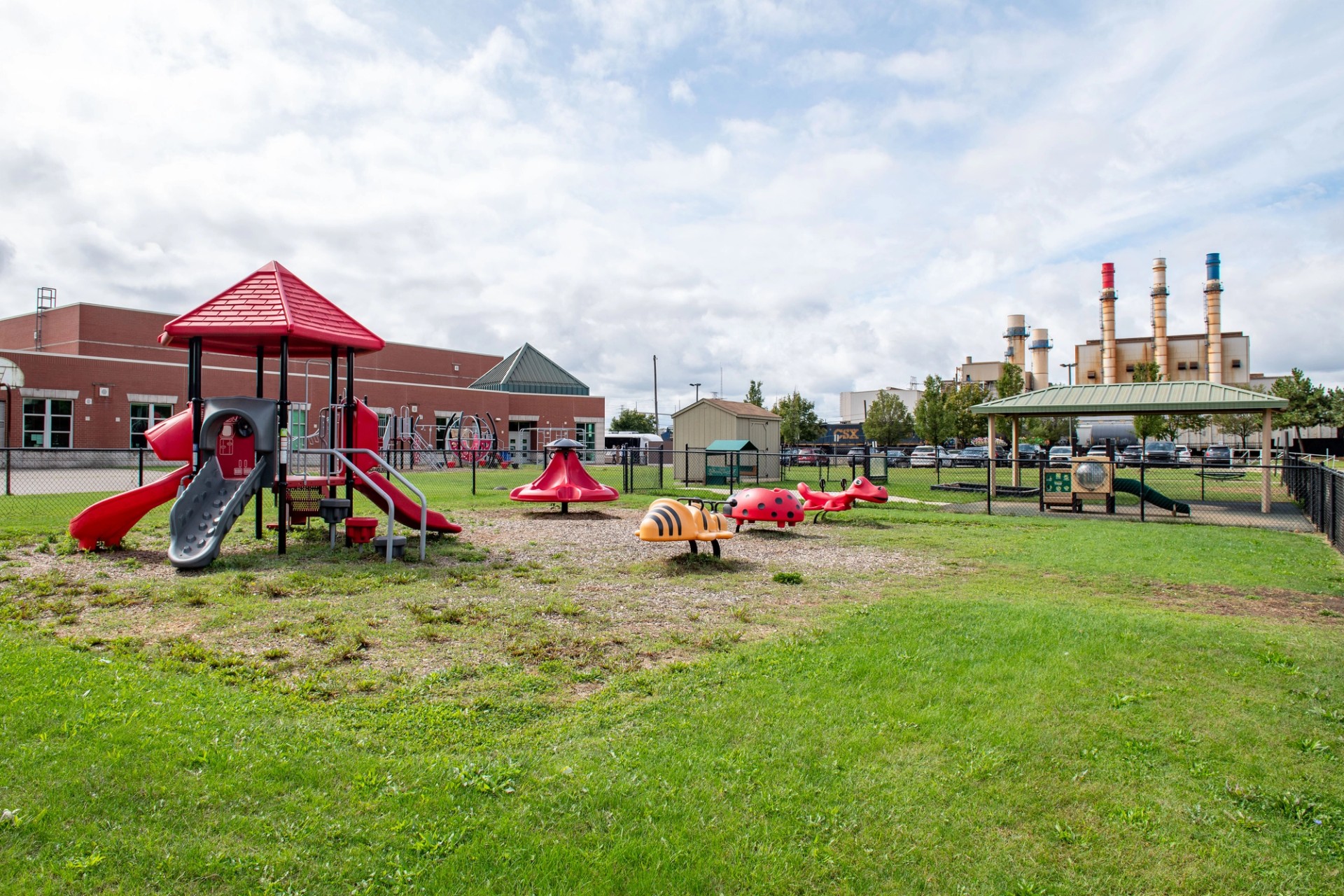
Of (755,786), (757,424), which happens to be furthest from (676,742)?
(757,424)

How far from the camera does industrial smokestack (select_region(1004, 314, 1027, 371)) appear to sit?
86.9m

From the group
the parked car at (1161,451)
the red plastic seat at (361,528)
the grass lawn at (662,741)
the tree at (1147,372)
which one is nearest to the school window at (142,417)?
the red plastic seat at (361,528)

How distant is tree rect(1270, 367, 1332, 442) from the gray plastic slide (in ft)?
198

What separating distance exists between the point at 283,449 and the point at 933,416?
5170 cm

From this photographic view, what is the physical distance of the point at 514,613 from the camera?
297 inches

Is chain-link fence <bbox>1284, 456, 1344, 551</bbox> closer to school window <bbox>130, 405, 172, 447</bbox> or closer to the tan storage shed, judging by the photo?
the tan storage shed

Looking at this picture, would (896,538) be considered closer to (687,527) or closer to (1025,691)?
(687,527)

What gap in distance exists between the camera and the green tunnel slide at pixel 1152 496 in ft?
61.1

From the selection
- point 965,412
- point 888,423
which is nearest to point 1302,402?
point 965,412

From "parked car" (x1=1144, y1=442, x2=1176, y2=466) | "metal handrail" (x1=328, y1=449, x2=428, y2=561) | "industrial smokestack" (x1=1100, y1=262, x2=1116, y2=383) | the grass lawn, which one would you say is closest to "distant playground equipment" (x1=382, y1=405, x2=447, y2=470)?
"metal handrail" (x1=328, y1=449, x2=428, y2=561)

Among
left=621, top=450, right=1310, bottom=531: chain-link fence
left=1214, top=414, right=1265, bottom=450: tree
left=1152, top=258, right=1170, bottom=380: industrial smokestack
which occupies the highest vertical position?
left=1152, top=258, right=1170, bottom=380: industrial smokestack

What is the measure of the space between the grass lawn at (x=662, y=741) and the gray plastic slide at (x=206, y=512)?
1137mm

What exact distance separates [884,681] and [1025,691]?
918mm

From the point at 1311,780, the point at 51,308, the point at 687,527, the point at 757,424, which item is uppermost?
the point at 51,308
